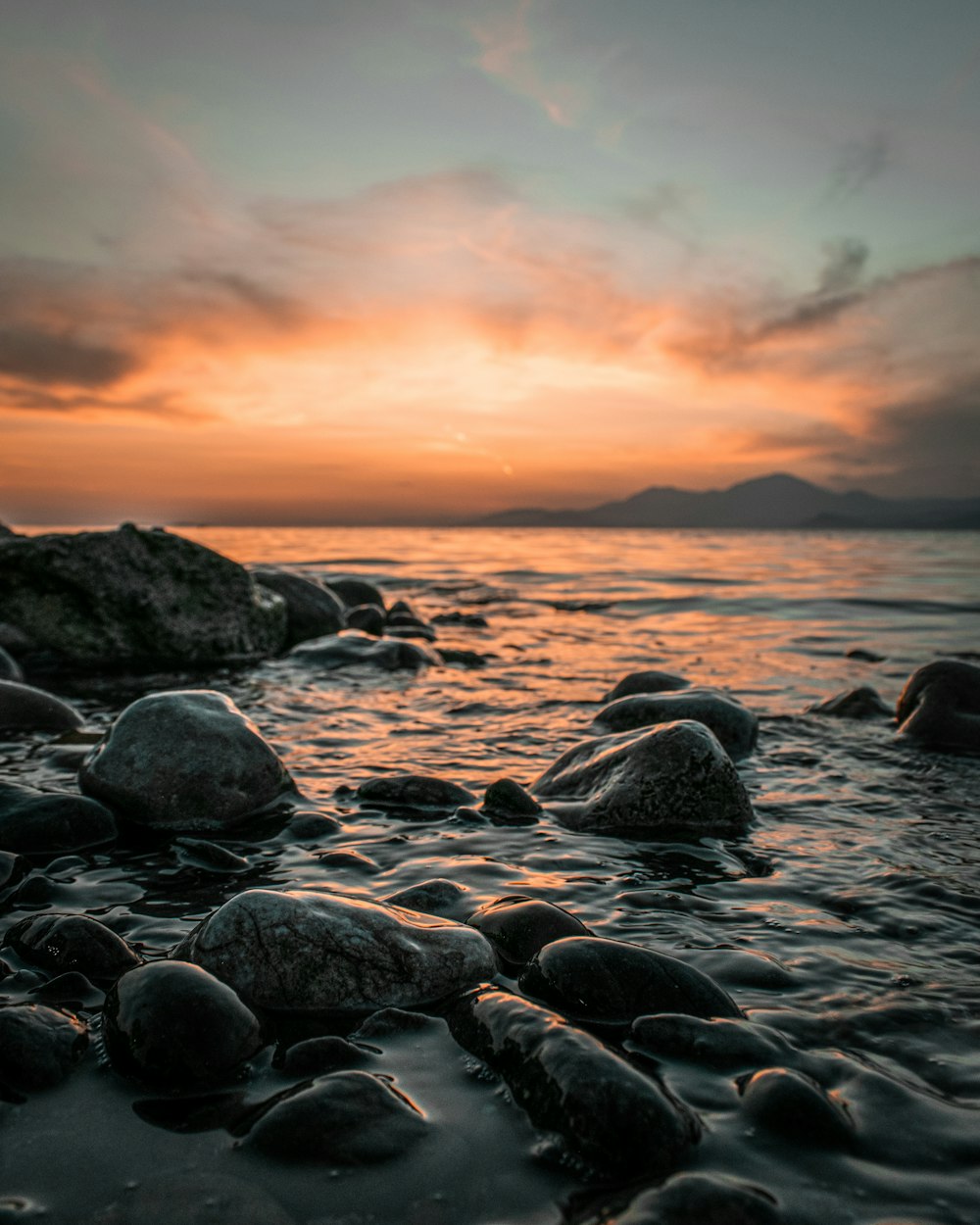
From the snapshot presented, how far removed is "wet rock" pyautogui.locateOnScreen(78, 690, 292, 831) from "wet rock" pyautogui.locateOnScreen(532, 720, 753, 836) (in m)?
1.96

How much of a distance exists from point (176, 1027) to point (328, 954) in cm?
60

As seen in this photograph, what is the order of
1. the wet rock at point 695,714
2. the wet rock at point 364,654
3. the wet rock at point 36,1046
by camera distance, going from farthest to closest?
the wet rock at point 364,654 → the wet rock at point 695,714 → the wet rock at point 36,1046

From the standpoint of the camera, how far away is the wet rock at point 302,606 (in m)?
14.1

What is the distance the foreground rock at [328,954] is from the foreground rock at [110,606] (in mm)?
8803

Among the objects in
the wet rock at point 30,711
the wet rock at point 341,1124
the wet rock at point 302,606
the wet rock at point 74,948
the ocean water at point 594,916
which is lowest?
the ocean water at point 594,916

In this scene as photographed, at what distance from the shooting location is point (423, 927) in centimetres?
322

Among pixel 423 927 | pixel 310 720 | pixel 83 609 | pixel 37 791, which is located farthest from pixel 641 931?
pixel 83 609

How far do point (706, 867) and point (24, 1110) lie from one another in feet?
10.5

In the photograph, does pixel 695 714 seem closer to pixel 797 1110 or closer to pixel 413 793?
pixel 413 793

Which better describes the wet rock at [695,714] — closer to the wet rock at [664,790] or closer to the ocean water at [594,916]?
the ocean water at [594,916]

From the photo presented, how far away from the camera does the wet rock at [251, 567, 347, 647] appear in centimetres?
1415

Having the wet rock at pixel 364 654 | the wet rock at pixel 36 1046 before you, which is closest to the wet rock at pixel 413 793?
the wet rock at pixel 36 1046

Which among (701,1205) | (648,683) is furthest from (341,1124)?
(648,683)

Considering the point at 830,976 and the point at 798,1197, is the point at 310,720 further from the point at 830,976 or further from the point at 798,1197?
the point at 798,1197
